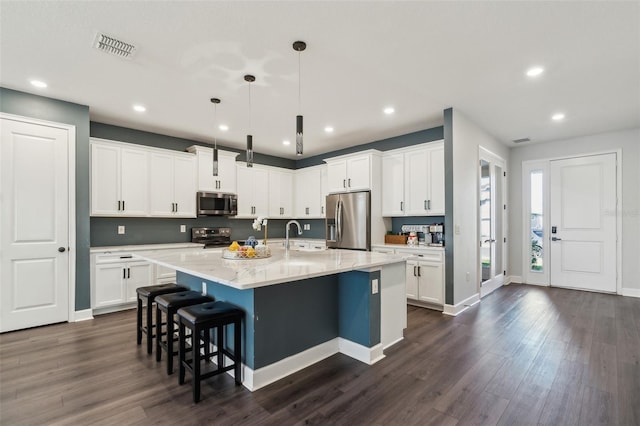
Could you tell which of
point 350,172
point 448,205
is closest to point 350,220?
point 350,172

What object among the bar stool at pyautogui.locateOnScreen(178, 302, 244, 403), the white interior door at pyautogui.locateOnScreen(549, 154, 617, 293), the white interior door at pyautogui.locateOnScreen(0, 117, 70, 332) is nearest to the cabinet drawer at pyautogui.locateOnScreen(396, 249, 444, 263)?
the bar stool at pyautogui.locateOnScreen(178, 302, 244, 403)

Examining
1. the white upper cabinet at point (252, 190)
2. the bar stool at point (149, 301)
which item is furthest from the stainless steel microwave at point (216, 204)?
the bar stool at point (149, 301)

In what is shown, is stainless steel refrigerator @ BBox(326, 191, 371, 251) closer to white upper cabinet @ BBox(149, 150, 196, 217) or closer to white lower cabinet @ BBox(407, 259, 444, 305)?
white lower cabinet @ BBox(407, 259, 444, 305)

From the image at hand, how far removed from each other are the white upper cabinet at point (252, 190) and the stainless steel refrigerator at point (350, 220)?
58.7 inches

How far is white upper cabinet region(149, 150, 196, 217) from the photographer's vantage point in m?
4.82

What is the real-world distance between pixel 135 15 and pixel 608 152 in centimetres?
688

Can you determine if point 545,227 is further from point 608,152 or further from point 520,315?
point 520,315

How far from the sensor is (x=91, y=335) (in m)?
3.35

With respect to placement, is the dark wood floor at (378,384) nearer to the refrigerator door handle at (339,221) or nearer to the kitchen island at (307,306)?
the kitchen island at (307,306)

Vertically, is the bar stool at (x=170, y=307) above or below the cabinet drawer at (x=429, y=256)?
below

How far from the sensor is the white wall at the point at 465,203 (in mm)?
4137

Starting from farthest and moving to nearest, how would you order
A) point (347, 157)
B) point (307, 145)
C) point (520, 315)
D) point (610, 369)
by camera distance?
point (307, 145) → point (347, 157) → point (520, 315) → point (610, 369)

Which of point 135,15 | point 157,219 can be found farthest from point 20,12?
point 157,219

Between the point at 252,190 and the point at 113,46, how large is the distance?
3.70m
